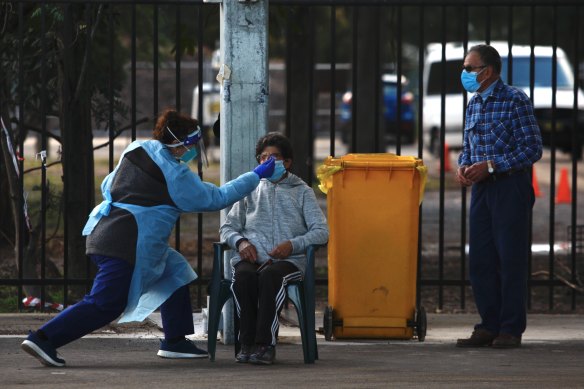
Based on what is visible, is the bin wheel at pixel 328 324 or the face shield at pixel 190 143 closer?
the face shield at pixel 190 143

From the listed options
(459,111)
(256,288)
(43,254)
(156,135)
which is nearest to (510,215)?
(256,288)

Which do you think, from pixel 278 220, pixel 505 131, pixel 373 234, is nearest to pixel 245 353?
pixel 278 220

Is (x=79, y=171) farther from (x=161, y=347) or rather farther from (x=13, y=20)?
(x=161, y=347)

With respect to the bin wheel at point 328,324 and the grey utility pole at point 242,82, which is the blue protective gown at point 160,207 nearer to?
the grey utility pole at point 242,82

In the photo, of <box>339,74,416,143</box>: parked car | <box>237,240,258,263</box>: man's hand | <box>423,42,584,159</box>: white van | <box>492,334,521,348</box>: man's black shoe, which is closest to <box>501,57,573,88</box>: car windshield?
<box>423,42,584,159</box>: white van

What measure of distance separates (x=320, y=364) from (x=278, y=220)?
0.74 metres

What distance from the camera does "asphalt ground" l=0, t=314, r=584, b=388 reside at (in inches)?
239

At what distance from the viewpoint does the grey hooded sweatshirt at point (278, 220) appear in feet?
22.0

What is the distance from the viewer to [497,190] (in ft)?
23.1

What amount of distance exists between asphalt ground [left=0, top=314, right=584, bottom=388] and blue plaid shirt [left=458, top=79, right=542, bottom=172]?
998 millimetres

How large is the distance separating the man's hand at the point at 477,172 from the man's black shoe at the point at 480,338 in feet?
2.68

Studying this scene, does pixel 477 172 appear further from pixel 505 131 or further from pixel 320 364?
pixel 320 364

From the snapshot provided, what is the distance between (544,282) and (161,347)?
2723 mm

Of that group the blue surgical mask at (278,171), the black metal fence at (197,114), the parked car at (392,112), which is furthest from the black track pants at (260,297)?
the parked car at (392,112)
